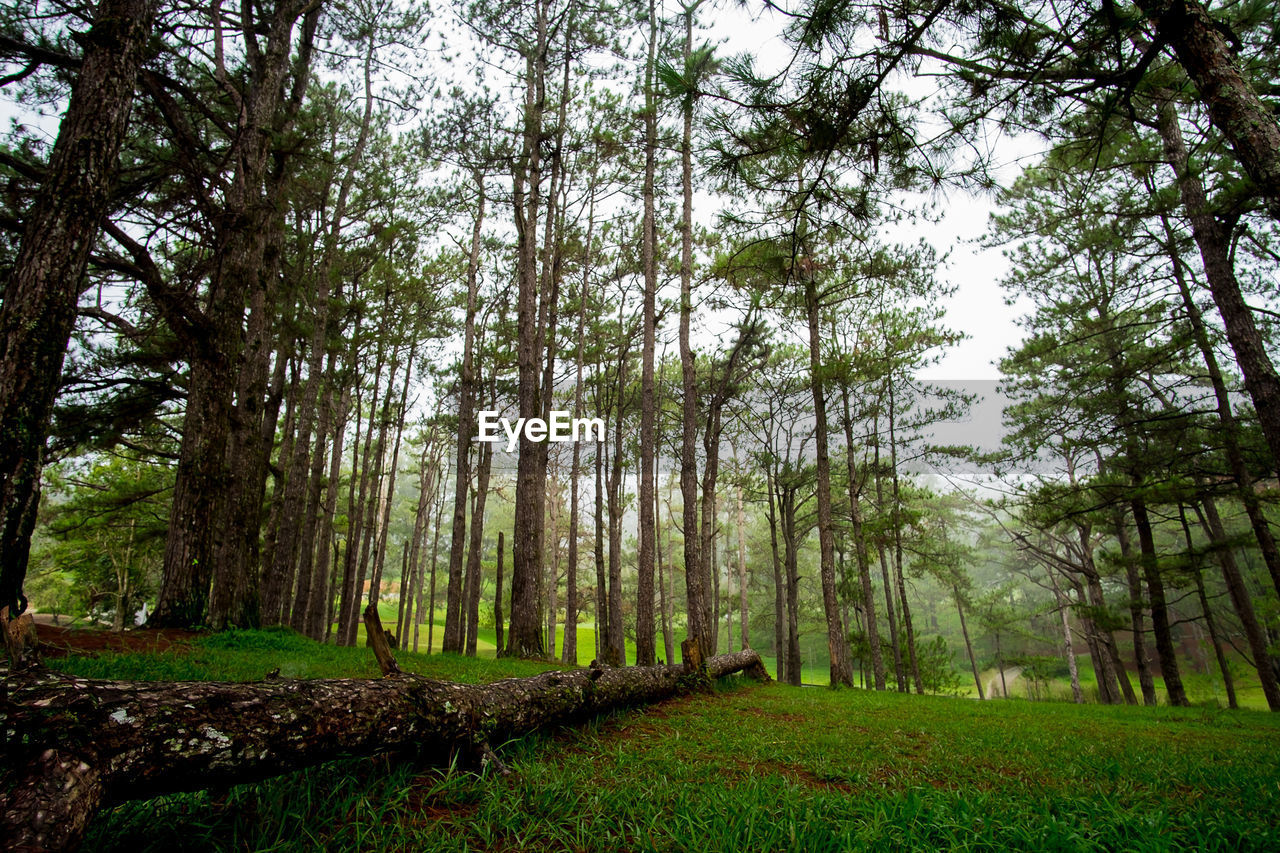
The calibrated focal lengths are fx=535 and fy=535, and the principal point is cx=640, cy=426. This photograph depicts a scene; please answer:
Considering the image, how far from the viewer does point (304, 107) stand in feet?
37.7

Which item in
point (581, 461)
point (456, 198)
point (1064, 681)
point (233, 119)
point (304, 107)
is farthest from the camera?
point (1064, 681)

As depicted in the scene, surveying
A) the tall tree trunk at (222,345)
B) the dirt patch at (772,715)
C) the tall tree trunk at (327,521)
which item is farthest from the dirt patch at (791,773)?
the tall tree trunk at (327,521)

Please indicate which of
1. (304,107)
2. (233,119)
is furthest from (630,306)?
(233,119)

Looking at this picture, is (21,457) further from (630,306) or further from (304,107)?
(630,306)

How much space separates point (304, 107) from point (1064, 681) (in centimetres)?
4822

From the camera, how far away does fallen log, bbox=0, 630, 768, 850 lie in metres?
1.39

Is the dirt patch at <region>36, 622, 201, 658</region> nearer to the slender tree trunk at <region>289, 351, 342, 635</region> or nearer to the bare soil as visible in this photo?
the bare soil

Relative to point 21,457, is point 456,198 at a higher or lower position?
higher

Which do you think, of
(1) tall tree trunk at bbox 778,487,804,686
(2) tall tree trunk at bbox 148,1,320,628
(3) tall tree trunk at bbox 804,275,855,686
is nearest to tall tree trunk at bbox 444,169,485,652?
(2) tall tree trunk at bbox 148,1,320,628

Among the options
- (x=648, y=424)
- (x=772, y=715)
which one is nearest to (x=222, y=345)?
(x=648, y=424)

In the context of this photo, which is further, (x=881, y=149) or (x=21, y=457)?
(x=21, y=457)

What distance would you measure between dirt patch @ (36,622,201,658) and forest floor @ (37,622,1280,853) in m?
0.38

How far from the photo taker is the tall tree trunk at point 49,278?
4.01 m

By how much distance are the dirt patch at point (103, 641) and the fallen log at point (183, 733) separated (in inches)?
140
